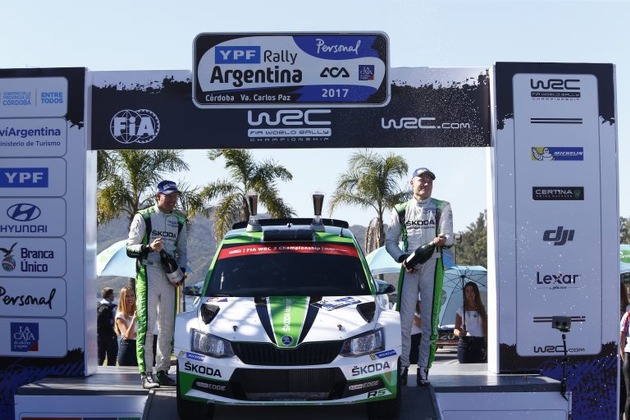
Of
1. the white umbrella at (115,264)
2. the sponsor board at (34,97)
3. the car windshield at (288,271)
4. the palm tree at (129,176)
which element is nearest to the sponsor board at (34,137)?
the sponsor board at (34,97)

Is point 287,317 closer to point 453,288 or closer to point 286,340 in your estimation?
point 286,340

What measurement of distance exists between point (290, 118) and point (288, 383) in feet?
12.1

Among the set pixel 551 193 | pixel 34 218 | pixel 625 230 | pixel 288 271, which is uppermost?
pixel 625 230

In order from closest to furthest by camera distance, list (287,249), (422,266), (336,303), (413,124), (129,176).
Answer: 1. (336,303)
2. (287,249)
3. (422,266)
4. (413,124)
5. (129,176)

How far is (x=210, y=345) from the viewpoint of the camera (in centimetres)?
773

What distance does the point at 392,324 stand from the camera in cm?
801

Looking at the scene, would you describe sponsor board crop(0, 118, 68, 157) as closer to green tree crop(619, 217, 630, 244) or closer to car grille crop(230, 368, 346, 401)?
car grille crop(230, 368, 346, 401)

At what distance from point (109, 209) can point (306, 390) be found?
84.1ft

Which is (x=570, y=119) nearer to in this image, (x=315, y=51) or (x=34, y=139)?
(x=315, y=51)

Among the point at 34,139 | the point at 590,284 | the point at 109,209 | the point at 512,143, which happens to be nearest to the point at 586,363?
the point at 590,284

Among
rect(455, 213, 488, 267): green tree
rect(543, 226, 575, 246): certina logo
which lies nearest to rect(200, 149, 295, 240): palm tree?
rect(543, 226, 575, 246): certina logo

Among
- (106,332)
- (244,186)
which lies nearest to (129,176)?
(244,186)

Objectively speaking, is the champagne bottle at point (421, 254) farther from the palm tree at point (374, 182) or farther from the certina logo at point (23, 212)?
the palm tree at point (374, 182)

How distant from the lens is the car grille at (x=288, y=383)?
297 inches
